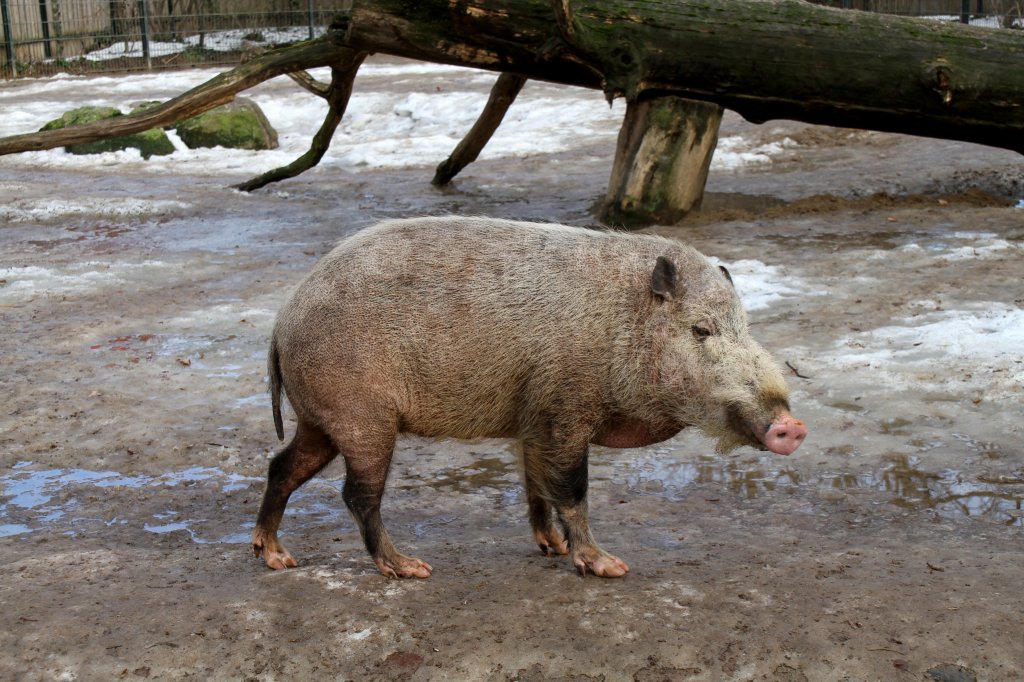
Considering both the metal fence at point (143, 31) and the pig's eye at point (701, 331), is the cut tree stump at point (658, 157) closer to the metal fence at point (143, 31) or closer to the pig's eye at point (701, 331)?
the pig's eye at point (701, 331)

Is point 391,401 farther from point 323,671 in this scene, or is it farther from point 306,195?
point 306,195

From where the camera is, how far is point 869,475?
211 inches

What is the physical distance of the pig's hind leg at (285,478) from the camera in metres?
4.55

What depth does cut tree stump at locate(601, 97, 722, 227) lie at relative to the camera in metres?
9.74

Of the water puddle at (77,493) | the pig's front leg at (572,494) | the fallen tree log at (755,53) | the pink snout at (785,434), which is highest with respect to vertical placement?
the fallen tree log at (755,53)

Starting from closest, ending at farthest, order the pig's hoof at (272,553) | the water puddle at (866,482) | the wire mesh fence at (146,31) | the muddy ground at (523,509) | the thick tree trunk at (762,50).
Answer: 1. the muddy ground at (523,509)
2. the pig's hoof at (272,553)
3. the water puddle at (866,482)
4. the thick tree trunk at (762,50)
5. the wire mesh fence at (146,31)

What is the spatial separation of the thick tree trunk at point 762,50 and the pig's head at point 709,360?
16.1 feet

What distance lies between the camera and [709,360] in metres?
4.36

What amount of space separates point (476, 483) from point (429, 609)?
1538 millimetres

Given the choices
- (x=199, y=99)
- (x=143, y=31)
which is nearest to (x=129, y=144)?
(x=199, y=99)

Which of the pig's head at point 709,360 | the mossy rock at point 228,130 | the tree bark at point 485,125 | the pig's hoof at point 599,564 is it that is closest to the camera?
the pig's head at point 709,360

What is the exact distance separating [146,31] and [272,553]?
78.3 ft

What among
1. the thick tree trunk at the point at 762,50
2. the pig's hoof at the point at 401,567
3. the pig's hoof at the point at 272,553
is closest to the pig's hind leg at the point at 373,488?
the pig's hoof at the point at 401,567

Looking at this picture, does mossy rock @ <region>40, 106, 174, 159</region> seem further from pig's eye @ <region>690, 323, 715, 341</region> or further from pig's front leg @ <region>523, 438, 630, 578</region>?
pig's eye @ <region>690, 323, 715, 341</region>
